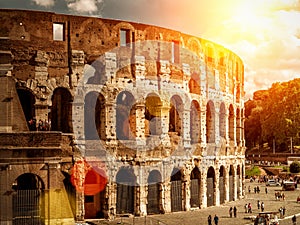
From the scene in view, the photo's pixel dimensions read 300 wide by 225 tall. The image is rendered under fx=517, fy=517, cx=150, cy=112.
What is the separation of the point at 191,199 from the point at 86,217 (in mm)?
6566

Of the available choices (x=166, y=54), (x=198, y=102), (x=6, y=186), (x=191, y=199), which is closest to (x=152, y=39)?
(x=166, y=54)

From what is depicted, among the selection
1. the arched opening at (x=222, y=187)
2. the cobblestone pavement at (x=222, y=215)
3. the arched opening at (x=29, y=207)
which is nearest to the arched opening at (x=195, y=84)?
the arched opening at (x=222, y=187)

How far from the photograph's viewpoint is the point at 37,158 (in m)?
19.4

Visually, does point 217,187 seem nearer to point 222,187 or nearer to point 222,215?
point 222,187

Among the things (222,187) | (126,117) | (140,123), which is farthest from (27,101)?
(222,187)

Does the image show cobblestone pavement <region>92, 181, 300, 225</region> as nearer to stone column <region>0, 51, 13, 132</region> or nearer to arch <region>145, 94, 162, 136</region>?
arch <region>145, 94, 162, 136</region>

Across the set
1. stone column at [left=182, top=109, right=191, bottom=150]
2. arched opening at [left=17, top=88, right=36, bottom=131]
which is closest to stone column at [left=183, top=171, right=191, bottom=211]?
stone column at [left=182, top=109, right=191, bottom=150]

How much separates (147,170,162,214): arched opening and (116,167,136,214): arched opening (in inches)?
39.7

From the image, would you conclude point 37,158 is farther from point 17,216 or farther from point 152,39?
point 152,39

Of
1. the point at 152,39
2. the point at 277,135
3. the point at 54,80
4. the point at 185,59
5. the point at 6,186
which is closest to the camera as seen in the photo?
the point at 6,186

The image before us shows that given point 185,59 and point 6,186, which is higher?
point 185,59

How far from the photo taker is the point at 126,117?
26828mm

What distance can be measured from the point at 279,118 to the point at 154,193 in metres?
37.7

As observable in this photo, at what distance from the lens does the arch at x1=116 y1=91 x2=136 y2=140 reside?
992 inches
